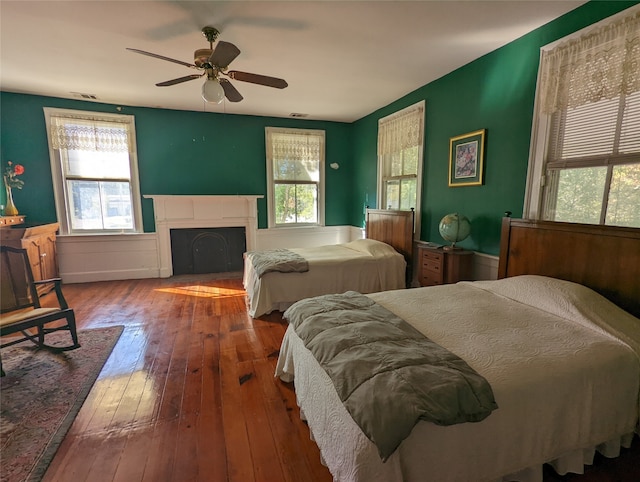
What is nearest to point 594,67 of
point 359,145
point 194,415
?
point 194,415

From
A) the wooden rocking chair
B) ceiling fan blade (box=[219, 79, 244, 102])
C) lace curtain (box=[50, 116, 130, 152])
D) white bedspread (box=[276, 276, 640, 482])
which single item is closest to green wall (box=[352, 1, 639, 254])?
white bedspread (box=[276, 276, 640, 482])

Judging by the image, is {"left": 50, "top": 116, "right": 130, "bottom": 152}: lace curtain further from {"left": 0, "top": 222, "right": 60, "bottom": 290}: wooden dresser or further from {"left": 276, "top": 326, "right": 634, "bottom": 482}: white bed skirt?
{"left": 276, "top": 326, "right": 634, "bottom": 482}: white bed skirt

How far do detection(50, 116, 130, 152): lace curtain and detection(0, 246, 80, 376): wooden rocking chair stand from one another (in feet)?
7.77

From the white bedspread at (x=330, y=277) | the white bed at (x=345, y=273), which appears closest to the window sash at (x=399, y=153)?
the white bed at (x=345, y=273)

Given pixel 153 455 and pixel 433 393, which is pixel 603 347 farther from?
pixel 153 455

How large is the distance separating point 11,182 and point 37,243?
98cm

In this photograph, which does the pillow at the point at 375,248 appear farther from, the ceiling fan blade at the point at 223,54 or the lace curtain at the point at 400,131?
the ceiling fan blade at the point at 223,54

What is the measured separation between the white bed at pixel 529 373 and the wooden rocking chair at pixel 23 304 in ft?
6.00

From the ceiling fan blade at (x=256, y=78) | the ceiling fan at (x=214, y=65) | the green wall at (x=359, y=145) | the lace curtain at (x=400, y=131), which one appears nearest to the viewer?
the ceiling fan at (x=214, y=65)

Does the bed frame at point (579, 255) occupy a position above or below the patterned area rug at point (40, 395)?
above

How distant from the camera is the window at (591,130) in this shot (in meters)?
1.94

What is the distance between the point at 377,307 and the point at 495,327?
25.8 inches

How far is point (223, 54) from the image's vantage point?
2.13m

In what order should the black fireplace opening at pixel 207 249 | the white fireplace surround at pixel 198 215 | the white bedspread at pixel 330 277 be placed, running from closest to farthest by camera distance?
the white bedspread at pixel 330 277 → the white fireplace surround at pixel 198 215 → the black fireplace opening at pixel 207 249
